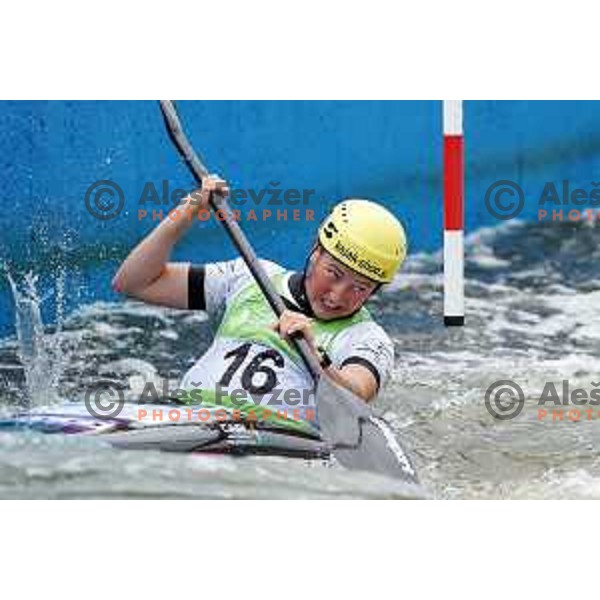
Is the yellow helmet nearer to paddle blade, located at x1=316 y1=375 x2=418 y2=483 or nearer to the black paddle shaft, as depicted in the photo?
the black paddle shaft

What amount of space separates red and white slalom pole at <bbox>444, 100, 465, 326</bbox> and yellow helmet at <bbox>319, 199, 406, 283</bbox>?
0.13 meters

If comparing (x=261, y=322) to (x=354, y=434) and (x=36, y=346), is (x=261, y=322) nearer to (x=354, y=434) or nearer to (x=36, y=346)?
(x=354, y=434)

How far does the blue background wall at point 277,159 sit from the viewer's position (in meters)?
5.65

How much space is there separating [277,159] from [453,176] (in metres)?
0.42

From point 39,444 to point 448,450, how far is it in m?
0.99

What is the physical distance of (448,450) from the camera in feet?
18.8

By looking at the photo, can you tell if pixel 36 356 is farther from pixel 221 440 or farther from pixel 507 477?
pixel 507 477

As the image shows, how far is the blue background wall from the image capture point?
18.5 feet

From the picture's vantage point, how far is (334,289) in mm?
5578

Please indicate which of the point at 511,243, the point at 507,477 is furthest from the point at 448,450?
the point at 511,243

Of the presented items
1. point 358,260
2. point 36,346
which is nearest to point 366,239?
point 358,260

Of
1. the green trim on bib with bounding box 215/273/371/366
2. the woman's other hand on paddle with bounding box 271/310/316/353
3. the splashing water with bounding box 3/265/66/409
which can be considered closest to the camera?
the woman's other hand on paddle with bounding box 271/310/316/353

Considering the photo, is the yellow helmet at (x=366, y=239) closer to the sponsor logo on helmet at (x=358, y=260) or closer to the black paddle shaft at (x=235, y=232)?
the sponsor logo on helmet at (x=358, y=260)

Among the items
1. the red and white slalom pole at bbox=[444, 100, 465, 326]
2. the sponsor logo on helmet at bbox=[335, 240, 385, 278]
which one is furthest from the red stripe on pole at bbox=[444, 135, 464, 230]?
the sponsor logo on helmet at bbox=[335, 240, 385, 278]
